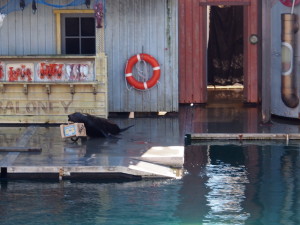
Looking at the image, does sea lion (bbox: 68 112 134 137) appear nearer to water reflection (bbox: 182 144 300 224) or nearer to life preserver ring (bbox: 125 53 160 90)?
water reflection (bbox: 182 144 300 224)

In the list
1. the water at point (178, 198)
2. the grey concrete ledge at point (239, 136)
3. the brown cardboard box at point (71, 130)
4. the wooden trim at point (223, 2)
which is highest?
the wooden trim at point (223, 2)

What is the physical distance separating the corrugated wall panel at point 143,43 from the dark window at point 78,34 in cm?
47

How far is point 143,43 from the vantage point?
18.9 meters

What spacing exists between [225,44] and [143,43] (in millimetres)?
6417

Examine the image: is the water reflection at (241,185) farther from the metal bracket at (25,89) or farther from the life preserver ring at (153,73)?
the metal bracket at (25,89)

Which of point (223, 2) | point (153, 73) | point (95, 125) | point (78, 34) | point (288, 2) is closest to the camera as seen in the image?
point (95, 125)

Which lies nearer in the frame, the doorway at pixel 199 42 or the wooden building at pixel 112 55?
the wooden building at pixel 112 55

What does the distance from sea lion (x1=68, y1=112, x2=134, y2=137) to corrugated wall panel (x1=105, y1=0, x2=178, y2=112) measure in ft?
8.53

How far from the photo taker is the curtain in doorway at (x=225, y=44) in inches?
966

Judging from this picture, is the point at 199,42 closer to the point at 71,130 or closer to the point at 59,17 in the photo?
the point at 59,17

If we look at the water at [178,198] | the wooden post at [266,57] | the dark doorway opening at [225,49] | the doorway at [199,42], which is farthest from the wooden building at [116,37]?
the dark doorway opening at [225,49]

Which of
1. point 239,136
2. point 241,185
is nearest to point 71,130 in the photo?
point 239,136

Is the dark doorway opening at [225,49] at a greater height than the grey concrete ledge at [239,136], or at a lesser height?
greater

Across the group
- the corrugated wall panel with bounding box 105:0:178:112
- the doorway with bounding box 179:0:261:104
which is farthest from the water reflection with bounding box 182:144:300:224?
the doorway with bounding box 179:0:261:104
